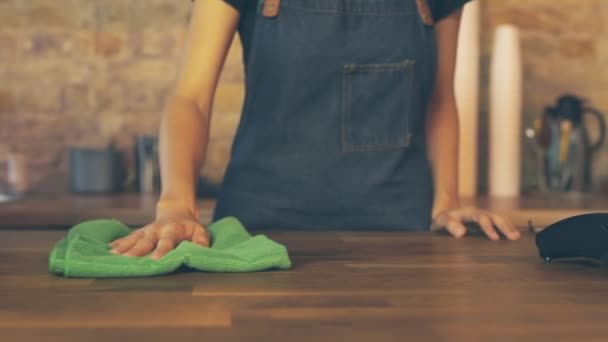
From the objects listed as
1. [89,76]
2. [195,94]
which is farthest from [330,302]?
[89,76]

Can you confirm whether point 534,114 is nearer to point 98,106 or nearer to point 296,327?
point 98,106

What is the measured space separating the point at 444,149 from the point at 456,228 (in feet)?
1.50

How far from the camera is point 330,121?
1.47 meters

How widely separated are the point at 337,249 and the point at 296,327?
1.32ft

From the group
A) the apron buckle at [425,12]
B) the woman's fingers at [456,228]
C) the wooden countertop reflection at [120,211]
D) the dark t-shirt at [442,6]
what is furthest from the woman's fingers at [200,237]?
the wooden countertop reflection at [120,211]

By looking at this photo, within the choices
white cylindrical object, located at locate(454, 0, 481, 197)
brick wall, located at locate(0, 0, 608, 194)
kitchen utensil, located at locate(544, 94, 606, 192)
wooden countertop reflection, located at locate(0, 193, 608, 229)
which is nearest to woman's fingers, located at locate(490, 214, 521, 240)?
wooden countertop reflection, located at locate(0, 193, 608, 229)

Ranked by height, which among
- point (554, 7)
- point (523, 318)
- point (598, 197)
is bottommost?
point (598, 197)

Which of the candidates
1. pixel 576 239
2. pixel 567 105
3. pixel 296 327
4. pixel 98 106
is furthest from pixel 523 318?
pixel 98 106

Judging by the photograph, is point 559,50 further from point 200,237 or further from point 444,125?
point 200,237

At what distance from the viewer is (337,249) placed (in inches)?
36.1

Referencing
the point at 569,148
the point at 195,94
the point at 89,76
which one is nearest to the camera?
the point at 195,94

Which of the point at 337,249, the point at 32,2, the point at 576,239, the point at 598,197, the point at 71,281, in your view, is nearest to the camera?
the point at 71,281

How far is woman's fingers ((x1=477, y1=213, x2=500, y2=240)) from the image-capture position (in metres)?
1.05

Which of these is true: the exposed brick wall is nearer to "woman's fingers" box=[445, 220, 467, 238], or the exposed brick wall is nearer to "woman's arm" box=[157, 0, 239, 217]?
"woman's arm" box=[157, 0, 239, 217]
